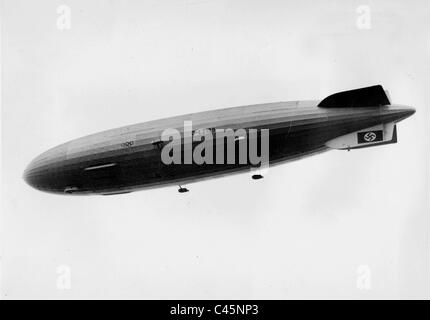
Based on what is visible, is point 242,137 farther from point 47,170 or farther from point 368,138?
point 47,170

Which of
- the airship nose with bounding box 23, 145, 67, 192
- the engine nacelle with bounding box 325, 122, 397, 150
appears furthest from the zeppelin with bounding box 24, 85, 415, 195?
the airship nose with bounding box 23, 145, 67, 192

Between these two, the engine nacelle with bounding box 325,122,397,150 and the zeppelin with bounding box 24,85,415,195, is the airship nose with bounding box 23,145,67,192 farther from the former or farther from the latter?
the engine nacelle with bounding box 325,122,397,150

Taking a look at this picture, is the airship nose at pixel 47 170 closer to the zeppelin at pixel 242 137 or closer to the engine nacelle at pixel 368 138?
the zeppelin at pixel 242 137

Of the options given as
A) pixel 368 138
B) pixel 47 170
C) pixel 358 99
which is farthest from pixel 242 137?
pixel 47 170

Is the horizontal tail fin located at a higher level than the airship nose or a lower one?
higher

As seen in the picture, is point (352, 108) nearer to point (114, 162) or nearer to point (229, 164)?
point (229, 164)
